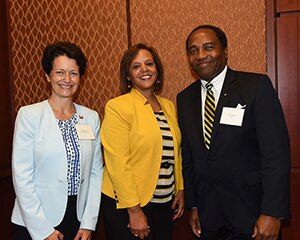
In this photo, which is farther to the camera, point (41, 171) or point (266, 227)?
point (41, 171)

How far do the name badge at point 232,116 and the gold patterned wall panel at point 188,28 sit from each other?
4.02 feet

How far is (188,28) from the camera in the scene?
3.18 meters

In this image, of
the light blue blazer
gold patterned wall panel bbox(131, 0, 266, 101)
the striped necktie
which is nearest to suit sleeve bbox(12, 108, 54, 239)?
the light blue blazer

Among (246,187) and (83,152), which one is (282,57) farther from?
(83,152)

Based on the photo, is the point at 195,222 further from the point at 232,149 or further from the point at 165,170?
the point at 232,149

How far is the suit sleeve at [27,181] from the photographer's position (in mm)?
1957

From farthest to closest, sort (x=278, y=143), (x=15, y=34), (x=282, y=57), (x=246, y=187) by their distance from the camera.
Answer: (x=15, y=34) → (x=282, y=57) → (x=246, y=187) → (x=278, y=143)

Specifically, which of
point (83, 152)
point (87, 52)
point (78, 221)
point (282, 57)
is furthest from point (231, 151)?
point (87, 52)

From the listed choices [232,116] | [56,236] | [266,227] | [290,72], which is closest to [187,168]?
[232,116]

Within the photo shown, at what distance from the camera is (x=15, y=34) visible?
314cm

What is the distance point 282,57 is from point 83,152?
5.86 feet

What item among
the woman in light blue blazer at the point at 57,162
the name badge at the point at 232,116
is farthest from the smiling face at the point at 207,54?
the woman in light blue blazer at the point at 57,162

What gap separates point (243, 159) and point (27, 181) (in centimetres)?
116

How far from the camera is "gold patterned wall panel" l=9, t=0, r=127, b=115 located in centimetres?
326
